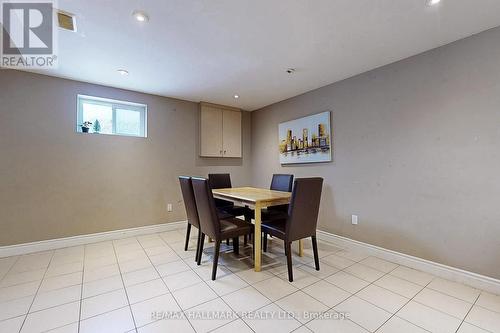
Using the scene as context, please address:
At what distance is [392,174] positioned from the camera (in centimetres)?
253

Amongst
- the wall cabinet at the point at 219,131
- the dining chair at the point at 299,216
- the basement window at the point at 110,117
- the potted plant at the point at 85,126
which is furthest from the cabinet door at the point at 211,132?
the dining chair at the point at 299,216

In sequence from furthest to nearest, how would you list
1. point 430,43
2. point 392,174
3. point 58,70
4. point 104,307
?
point 58,70
point 392,174
point 430,43
point 104,307

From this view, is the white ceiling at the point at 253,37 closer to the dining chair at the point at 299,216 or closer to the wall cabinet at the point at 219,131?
the wall cabinet at the point at 219,131

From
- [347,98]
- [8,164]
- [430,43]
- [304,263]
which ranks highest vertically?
[430,43]

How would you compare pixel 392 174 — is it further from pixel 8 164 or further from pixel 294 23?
pixel 8 164

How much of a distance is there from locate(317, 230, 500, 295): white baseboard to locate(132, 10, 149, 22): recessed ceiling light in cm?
328

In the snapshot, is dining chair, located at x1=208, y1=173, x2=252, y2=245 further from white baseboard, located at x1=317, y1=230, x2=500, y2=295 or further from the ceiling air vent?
the ceiling air vent

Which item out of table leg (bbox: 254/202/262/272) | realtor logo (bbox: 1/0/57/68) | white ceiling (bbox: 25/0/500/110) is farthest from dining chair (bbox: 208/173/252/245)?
realtor logo (bbox: 1/0/57/68)

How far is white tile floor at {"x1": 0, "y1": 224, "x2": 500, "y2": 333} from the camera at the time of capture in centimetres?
150

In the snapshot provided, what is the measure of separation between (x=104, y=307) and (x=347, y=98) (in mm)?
3418

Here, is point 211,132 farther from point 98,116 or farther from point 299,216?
point 299,216

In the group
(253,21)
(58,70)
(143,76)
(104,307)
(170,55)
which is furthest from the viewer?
(143,76)

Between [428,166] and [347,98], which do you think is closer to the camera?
[428,166]

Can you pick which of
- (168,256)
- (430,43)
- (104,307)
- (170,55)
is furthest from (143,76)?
(430,43)
